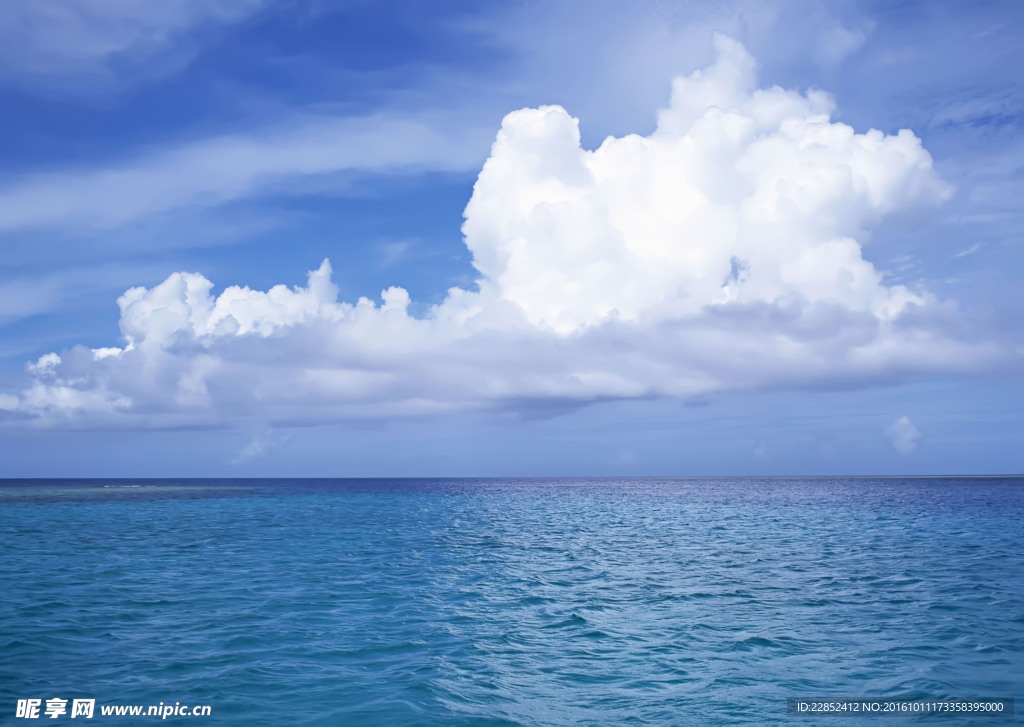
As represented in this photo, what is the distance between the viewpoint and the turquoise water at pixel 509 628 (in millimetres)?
14852

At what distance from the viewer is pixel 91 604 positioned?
23828mm

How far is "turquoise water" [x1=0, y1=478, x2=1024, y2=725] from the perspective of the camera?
14852 millimetres

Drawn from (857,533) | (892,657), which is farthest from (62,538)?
(857,533)

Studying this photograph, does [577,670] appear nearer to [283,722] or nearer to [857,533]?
[283,722]

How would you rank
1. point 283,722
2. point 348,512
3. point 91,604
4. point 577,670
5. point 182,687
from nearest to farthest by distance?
point 283,722 → point 182,687 → point 577,670 → point 91,604 → point 348,512

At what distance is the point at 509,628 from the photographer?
21.1 meters

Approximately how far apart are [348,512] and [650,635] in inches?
2623

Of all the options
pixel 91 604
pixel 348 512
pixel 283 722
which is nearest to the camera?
pixel 283 722

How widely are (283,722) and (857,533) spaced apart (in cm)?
4803

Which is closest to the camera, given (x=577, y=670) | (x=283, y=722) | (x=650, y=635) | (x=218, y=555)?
(x=283, y=722)

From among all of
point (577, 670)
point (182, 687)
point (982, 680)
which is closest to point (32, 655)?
point (182, 687)

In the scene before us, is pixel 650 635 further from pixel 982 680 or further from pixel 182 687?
pixel 182 687

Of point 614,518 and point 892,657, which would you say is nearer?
point 892,657

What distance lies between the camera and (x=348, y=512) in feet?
265
